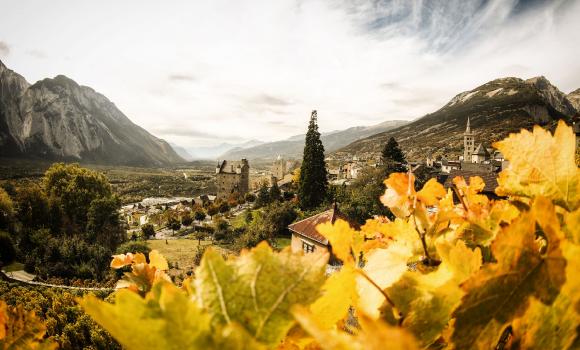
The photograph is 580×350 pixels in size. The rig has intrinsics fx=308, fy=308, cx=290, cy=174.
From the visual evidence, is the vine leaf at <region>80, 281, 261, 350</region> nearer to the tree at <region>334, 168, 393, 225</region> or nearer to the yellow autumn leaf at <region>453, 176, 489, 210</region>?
the yellow autumn leaf at <region>453, 176, 489, 210</region>

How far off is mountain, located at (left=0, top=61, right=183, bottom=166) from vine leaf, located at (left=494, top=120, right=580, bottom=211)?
524 feet

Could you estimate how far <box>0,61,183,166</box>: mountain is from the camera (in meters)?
130

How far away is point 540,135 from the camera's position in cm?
77

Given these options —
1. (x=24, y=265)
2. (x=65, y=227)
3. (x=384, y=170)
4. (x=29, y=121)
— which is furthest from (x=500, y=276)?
(x=29, y=121)

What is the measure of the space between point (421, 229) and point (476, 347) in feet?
1.32

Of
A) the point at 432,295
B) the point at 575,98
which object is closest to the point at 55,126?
the point at 432,295

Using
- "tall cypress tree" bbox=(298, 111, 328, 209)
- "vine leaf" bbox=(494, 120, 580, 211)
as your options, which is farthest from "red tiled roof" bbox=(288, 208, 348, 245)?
"vine leaf" bbox=(494, 120, 580, 211)

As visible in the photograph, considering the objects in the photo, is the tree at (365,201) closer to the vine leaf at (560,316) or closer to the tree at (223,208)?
the vine leaf at (560,316)

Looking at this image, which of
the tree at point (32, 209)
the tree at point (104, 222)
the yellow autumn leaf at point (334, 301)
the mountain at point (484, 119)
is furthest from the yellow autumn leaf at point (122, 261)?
the mountain at point (484, 119)

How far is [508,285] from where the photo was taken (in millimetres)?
531

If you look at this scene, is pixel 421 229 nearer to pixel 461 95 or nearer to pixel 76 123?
pixel 76 123

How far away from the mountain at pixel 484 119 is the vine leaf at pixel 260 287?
9433cm

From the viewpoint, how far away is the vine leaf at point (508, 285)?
0.52 m

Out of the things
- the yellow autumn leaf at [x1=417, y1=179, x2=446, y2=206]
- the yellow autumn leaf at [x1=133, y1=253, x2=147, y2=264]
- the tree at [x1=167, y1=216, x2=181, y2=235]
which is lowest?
the tree at [x1=167, y1=216, x2=181, y2=235]
